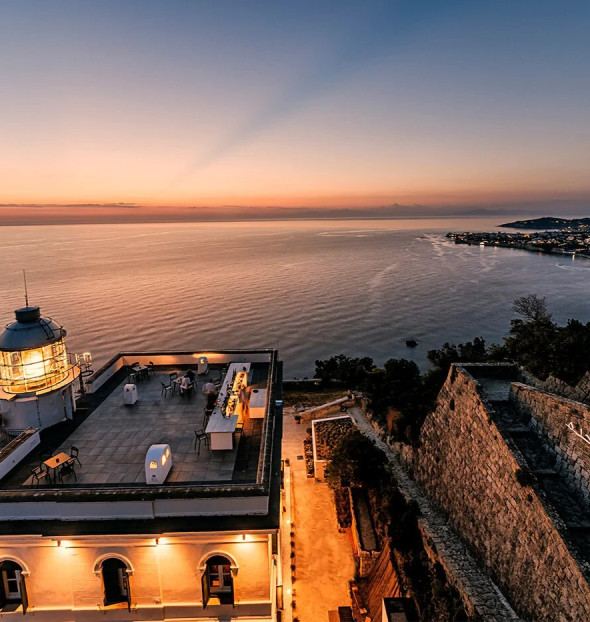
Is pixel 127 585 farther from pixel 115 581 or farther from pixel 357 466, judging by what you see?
pixel 357 466

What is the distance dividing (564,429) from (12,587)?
48.1 ft

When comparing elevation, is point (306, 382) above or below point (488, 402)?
below

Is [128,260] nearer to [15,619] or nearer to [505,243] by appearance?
[15,619]

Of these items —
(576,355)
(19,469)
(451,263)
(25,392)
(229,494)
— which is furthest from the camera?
(451,263)

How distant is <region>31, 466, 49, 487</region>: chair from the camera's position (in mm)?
10480

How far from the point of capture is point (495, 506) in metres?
11.4

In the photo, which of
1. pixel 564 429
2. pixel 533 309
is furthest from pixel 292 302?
pixel 564 429

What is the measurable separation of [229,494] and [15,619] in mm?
5918

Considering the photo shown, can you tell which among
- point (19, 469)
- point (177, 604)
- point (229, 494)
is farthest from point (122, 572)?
point (19, 469)

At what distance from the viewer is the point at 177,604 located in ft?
31.7

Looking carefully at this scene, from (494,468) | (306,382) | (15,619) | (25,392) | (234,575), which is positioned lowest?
(306,382)

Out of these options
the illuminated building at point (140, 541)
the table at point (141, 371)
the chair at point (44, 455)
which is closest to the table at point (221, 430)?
the illuminated building at point (140, 541)

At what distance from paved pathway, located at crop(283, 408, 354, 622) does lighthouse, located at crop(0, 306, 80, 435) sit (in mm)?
9913

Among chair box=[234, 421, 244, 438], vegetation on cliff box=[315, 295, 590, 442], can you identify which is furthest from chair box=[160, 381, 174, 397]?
vegetation on cliff box=[315, 295, 590, 442]
